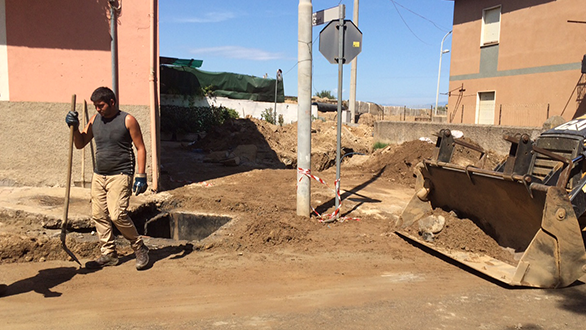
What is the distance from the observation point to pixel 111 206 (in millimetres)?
4906

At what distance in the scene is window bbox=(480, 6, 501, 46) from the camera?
58.5 feet

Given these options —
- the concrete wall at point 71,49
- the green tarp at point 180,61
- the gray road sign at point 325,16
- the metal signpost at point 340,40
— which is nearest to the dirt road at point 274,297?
the metal signpost at point 340,40

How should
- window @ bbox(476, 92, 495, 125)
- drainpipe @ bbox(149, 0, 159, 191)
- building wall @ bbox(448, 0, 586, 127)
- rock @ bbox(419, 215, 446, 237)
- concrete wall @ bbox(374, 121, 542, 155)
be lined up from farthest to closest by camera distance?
window @ bbox(476, 92, 495, 125) < building wall @ bbox(448, 0, 586, 127) < concrete wall @ bbox(374, 121, 542, 155) < drainpipe @ bbox(149, 0, 159, 191) < rock @ bbox(419, 215, 446, 237)

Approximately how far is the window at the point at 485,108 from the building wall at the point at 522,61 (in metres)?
0.24

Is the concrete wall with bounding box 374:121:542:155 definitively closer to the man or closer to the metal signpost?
the metal signpost

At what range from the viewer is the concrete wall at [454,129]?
1261 cm

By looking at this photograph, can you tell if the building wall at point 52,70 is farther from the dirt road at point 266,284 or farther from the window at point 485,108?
the window at point 485,108

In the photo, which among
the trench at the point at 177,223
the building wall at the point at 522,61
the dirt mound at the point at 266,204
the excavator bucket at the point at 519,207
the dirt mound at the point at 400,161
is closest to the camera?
the excavator bucket at the point at 519,207

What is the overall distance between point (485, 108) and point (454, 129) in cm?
564

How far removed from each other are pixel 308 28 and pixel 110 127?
3.32 m

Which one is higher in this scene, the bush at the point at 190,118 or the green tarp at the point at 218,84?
the green tarp at the point at 218,84

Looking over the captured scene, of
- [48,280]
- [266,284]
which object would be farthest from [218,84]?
[266,284]

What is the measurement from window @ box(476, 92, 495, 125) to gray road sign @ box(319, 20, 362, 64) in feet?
44.1

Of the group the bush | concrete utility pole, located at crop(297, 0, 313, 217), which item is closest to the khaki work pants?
concrete utility pole, located at crop(297, 0, 313, 217)
